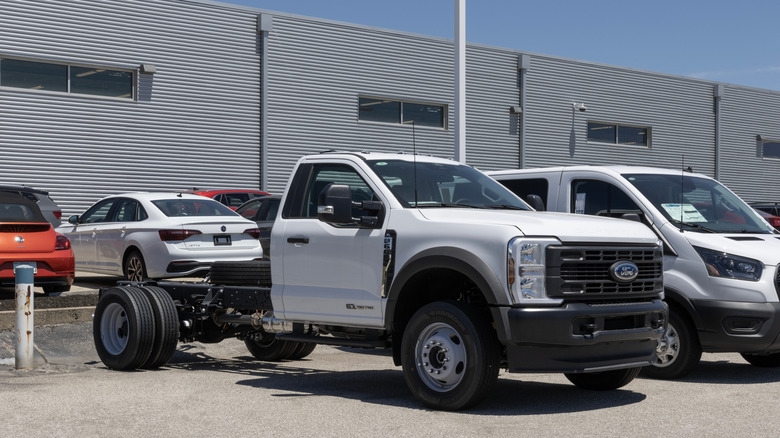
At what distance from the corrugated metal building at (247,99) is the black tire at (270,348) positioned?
14.8 meters

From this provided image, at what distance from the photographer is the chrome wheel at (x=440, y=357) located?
7.33 meters

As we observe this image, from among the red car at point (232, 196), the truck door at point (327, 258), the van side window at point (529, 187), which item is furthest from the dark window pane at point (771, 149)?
the truck door at point (327, 258)

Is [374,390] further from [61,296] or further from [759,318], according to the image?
[61,296]

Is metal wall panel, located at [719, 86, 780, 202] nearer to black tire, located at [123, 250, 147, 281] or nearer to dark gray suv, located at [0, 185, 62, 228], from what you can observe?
dark gray suv, located at [0, 185, 62, 228]

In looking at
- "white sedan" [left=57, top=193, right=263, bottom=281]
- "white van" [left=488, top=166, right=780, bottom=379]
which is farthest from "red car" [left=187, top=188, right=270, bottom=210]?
"white van" [left=488, top=166, right=780, bottom=379]

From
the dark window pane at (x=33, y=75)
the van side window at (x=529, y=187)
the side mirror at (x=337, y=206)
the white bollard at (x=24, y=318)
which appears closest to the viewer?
the side mirror at (x=337, y=206)

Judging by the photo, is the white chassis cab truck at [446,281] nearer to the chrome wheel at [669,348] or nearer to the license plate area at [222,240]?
the chrome wheel at [669,348]

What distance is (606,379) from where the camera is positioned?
27.8ft

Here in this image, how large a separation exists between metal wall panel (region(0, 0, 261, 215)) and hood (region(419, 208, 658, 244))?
18.4 meters

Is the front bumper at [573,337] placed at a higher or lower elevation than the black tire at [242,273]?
lower

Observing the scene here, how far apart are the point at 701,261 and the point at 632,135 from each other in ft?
89.2

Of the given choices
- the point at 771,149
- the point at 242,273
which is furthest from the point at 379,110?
the point at 242,273

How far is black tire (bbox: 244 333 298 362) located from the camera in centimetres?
1061

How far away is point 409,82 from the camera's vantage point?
29891mm
